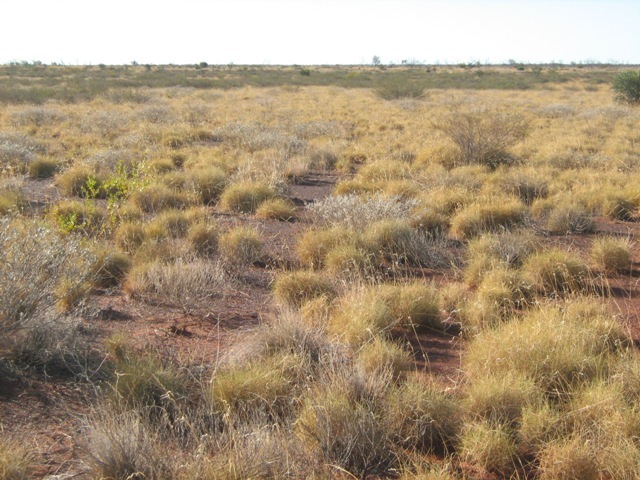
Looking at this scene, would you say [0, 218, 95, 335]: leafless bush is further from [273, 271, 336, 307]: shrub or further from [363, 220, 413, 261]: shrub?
[363, 220, 413, 261]: shrub

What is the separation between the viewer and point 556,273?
5.93 meters

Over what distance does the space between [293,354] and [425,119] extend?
18168 mm

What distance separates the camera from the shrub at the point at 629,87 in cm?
2716

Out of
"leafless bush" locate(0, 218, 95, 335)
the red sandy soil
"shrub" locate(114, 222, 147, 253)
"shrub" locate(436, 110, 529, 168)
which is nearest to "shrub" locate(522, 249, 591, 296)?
the red sandy soil

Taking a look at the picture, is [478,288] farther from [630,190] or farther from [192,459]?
[630,190]

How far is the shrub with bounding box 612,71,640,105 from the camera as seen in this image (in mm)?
27156

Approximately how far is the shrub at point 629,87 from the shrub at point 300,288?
2685 centimetres

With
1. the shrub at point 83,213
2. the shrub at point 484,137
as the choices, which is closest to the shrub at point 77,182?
the shrub at point 83,213

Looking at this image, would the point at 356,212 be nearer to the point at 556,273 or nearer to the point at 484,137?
the point at 556,273

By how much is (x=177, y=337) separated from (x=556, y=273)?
3768mm

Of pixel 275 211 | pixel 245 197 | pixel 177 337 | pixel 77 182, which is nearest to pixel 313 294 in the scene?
pixel 177 337

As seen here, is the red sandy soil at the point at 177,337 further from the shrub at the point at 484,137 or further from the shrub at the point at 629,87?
the shrub at the point at 629,87

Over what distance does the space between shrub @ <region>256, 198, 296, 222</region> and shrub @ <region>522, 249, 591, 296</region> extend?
3.84 metres

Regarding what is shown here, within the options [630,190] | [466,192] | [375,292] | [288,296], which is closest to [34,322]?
[288,296]
